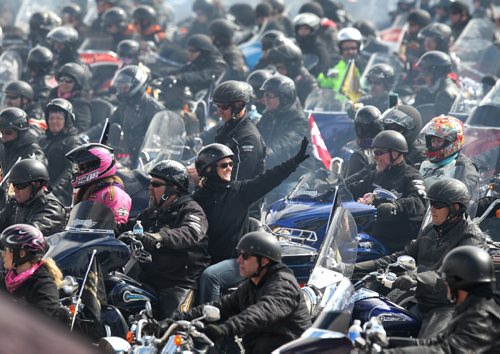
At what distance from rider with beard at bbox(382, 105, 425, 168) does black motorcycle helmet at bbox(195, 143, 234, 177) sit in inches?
109

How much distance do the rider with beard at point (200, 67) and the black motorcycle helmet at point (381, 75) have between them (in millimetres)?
2611

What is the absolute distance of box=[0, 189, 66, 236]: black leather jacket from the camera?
1047cm

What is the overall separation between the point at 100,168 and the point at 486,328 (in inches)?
179

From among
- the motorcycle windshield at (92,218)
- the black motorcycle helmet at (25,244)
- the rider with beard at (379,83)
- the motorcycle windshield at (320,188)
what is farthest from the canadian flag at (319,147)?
the black motorcycle helmet at (25,244)

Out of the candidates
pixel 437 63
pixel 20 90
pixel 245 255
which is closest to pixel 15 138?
pixel 20 90

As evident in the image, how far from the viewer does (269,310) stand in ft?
23.9

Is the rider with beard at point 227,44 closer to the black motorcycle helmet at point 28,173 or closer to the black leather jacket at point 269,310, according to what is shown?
the black motorcycle helmet at point 28,173

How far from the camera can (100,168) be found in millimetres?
10133

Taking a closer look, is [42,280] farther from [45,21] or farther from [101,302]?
[45,21]

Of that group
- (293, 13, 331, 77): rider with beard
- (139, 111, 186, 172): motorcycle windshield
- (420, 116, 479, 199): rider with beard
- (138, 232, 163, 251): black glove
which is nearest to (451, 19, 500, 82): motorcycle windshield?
(293, 13, 331, 77): rider with beard

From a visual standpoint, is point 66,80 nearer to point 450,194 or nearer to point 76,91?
point 76,91

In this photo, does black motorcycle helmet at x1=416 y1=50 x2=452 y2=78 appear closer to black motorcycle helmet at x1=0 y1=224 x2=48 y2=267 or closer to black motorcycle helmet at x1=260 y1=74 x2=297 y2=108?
black motorcycle helmet at x1=260 y1=74 x2=297 y2=108

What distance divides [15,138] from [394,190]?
5.06 m

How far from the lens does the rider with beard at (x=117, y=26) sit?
75.0 ft
